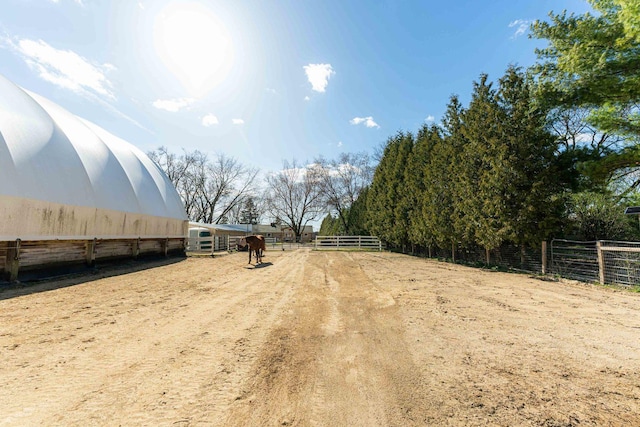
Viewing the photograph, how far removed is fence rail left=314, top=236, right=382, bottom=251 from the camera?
2885 centimetres

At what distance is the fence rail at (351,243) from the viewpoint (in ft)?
94.7

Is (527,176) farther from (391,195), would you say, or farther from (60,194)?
(60,194)

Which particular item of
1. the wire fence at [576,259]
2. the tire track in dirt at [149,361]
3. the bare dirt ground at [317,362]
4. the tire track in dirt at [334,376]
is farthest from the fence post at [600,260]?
the tire track in dirt at [149,361]

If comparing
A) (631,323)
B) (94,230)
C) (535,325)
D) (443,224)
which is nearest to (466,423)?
(535,325)

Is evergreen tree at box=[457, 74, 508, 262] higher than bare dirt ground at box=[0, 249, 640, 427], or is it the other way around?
evergreen tree at box=[457, 74, 508, 262]

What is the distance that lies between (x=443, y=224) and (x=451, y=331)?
12.8 metres

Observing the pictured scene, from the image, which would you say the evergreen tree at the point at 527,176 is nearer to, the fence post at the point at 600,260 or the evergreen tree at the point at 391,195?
the fence post at the point at 600,260

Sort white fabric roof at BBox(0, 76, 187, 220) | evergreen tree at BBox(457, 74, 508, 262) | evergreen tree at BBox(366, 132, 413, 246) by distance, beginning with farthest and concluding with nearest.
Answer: evergreen tree at BBox(366, 132, 413, 246) → evergreen tree at BBox(457, 74, 508, 262) → white fabric roof at BBox(0, 76, 187, 220)

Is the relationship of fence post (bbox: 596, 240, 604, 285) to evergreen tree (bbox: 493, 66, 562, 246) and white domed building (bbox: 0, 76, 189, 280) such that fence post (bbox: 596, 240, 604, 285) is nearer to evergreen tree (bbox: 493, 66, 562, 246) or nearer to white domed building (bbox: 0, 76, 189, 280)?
evergreen tree (bbox: 493, 66, 562, 246)

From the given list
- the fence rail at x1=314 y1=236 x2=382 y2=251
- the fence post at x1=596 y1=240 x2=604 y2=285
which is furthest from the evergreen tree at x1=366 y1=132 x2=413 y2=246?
the fence post at x1=596 y1=240 x2=604 y2=285

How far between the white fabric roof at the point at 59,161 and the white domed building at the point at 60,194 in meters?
0.03

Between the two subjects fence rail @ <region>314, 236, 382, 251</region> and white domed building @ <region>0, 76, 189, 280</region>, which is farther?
fence rail @ <region>314, 236, 382, 251</region>

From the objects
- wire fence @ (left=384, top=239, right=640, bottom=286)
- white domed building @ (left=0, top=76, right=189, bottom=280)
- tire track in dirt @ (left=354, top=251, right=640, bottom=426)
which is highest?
white domed building @ (left=0, top=76, right=189, bottom=280)

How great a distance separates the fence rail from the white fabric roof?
18061 mm
